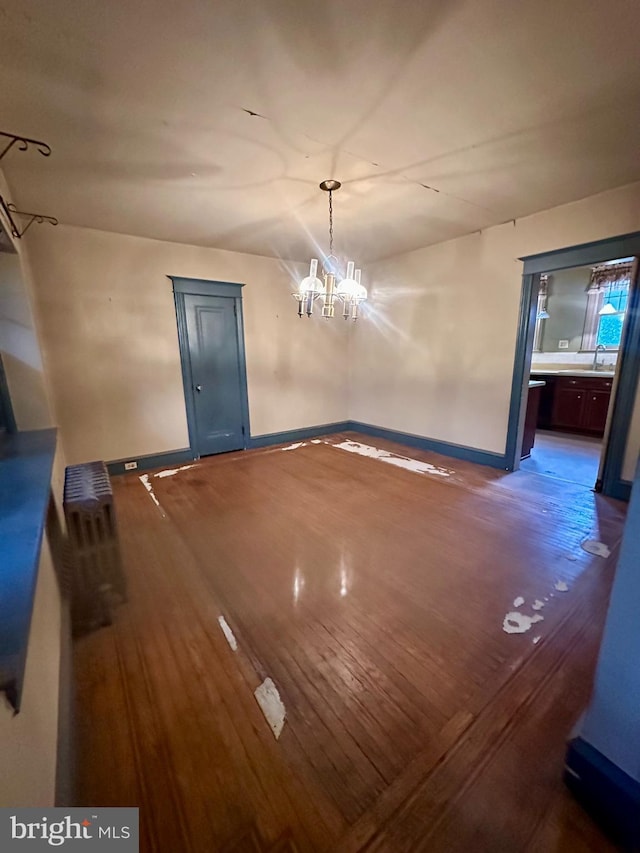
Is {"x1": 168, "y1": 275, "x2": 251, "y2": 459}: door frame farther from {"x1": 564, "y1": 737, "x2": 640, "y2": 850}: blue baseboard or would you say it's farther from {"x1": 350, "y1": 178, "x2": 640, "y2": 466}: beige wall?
{"x1": 564, "y1": 737, "x2": 640, "y2": 850}: blue baseboard

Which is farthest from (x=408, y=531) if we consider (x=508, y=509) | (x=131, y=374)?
(x=131, y=374)

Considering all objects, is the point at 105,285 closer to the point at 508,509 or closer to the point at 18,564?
the point at 18,564

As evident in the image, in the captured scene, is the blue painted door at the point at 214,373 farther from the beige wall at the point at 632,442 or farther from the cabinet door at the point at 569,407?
the cabinet door at the point at 569,407

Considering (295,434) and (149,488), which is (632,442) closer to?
(295,434)

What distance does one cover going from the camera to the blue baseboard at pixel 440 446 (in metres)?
4.02

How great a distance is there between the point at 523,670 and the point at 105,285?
467cm

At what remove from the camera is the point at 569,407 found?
5227 millimetres

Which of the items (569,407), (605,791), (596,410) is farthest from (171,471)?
(596,410)

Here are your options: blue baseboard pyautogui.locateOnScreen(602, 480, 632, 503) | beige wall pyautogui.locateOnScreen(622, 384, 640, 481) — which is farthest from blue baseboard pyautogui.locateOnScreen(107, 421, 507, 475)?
beige wall pyautogui.locateOnScreen(622, 384, 640, 481)

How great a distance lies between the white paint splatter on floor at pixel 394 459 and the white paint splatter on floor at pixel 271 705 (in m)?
2.88

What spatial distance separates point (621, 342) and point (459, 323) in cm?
159

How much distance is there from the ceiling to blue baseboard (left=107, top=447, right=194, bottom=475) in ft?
8.38

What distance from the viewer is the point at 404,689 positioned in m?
1.42

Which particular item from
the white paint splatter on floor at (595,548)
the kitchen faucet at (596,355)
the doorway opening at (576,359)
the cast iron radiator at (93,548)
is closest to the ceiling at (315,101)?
the cast iron radiator at (93,548)
